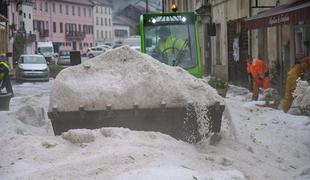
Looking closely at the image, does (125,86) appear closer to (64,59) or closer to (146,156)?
(146,156)

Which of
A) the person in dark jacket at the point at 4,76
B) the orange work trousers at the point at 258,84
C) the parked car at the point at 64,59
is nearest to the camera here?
the orange work trousers at the point at 258,84

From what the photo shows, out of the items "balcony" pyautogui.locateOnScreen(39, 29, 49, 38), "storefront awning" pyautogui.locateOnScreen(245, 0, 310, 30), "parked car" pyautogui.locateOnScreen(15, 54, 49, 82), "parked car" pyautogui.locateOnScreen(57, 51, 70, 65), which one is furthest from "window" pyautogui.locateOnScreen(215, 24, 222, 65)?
"balcony" pyautogui.locateOnScreen(39, 29, 49, 38)

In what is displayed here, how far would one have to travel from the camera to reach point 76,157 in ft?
23.2

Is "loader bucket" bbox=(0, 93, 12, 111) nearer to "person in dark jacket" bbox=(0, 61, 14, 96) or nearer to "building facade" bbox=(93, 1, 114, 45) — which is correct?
"person in dark jacket" bbox=(0, 61, 14, 96)

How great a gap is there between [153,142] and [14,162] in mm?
1786

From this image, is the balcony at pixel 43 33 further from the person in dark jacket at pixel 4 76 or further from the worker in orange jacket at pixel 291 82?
the worker in orange jacket at pixel 291 82

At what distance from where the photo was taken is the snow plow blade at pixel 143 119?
335 inches

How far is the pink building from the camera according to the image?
83500 millimetres

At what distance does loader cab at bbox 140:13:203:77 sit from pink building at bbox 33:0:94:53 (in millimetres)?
66763

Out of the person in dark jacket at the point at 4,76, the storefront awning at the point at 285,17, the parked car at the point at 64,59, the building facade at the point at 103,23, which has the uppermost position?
the building facade at the point at 103,23

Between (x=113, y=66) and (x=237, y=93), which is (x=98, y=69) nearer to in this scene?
(x=113, y=66)

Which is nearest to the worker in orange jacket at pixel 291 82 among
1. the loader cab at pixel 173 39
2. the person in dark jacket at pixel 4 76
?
the loader cab at pixel 173 39

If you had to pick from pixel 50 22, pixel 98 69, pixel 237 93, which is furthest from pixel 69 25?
pixel 98 69

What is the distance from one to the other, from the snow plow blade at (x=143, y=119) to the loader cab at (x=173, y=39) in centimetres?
620
